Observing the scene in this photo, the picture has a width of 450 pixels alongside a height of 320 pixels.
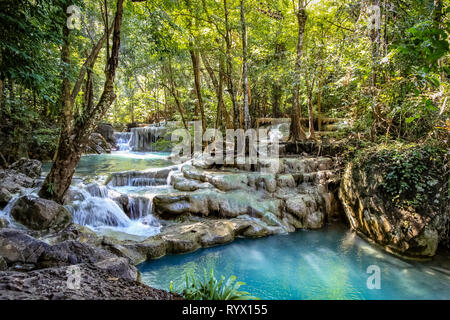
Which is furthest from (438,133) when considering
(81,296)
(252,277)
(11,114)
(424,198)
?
(11,114)

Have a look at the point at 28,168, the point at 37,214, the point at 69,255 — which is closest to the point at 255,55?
the point at 28,168

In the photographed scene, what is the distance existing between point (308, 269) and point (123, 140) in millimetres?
18255

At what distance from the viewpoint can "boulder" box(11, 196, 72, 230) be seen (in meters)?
5.10

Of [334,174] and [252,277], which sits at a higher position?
[334,174]

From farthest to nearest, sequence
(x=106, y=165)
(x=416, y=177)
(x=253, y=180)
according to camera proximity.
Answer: (x=106, y=165) → (x=253, y=180) → (x=416, y=177)

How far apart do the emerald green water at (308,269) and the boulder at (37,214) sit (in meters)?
2.28

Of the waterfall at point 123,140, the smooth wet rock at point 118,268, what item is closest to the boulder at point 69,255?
the smooth wet rock at point 118,268

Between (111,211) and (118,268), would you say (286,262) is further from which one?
(111,211)

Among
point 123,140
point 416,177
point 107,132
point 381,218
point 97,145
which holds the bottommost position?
point 381,218

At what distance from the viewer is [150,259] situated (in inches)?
197

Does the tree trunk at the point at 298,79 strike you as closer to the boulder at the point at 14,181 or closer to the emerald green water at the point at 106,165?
the emerald green water at the point at 106,165

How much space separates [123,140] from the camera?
19562 mm
